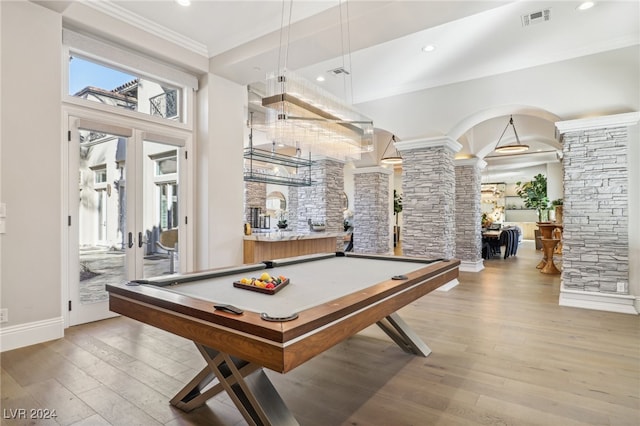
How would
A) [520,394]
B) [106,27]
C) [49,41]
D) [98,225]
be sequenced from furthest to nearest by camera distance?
[98,225]
[106,27]
[49,41]
[520,394]

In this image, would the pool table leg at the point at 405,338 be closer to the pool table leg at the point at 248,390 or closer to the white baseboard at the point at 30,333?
the pool table leg at the point at 248,390

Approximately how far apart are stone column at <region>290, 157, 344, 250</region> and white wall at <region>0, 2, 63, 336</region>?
20.2ft

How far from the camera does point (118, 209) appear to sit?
4.12 metres

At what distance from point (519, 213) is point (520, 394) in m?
16.6

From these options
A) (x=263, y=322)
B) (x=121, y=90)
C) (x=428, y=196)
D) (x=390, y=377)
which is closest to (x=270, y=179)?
(x=428, y=196)

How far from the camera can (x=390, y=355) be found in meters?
2.98

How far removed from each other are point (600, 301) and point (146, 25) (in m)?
6.81

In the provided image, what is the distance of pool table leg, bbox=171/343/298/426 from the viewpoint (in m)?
1.71

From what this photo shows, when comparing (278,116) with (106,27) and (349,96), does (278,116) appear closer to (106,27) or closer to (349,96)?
(106,27)

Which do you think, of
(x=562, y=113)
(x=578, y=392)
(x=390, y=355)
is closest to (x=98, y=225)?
(x=390, y=355)

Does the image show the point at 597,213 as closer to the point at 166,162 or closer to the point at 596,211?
the point at 596,211

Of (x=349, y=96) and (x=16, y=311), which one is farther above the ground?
(x=349, y=96)

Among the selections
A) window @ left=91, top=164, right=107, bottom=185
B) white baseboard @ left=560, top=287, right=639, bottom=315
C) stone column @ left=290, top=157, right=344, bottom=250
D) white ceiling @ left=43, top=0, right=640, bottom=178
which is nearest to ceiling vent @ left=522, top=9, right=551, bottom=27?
white ceiling @ left=43, top=0, right=640, bottom=178

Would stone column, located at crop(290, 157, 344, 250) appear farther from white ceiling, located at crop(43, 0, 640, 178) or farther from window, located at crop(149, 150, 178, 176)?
window, located at crop(149, 150, 178, 176)
